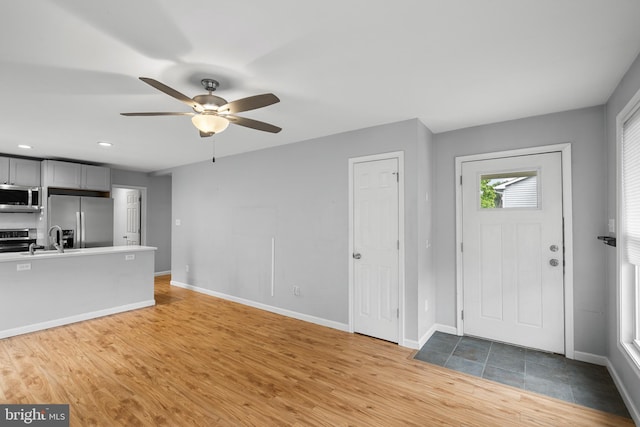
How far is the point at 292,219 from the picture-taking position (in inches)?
169

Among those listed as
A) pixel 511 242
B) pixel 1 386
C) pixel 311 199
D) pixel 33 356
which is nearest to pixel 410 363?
pixel 511 242

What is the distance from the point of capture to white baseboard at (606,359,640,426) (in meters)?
2.02

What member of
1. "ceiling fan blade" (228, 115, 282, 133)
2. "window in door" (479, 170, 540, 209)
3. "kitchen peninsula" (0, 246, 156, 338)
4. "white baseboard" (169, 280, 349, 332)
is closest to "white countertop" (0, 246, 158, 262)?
"kitchen peninsula" (0, 246, 156, 338)

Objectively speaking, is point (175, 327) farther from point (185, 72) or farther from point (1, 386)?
point (185, 72)

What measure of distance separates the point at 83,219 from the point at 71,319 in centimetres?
234

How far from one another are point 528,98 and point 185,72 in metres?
2.88

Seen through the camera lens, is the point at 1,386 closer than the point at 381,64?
No

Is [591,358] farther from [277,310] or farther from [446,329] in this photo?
[277,310]

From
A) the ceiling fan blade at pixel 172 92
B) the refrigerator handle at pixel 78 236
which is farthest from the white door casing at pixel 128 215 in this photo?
the ceiling fan blade at pixel 172 92

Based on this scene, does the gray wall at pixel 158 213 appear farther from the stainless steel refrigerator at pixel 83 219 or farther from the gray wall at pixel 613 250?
the gray wall at pixel 613 250

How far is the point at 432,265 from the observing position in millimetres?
3664

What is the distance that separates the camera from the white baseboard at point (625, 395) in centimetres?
202

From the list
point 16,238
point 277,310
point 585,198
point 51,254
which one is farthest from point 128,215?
point 585,198

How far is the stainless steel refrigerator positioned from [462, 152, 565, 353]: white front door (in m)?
6.22
